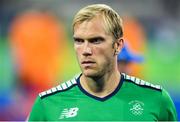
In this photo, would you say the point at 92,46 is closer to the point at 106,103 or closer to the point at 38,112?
the point at 106,103

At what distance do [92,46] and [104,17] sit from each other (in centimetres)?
19

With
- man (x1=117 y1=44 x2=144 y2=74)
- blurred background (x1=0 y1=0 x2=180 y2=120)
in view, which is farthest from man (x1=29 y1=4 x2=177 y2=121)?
blurred background (x1=0 y1=0 x2=180 y2=120)

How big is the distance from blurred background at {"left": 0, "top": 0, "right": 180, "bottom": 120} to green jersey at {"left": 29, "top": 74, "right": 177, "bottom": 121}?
4.73 meters

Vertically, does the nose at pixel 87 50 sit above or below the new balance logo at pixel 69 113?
above

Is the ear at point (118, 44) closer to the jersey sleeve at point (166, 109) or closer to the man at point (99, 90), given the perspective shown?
the man at point (99, 90)

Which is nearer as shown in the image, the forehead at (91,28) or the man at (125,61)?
the forehead at (91,28)

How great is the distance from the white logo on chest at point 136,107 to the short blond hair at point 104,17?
15.5 inches

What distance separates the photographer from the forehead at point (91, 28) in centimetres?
367

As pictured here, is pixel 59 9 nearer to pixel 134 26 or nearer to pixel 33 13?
pixel 33 13

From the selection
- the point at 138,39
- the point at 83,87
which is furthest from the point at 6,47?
the point at 83,87

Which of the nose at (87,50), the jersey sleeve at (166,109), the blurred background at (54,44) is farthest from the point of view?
the blurred background at (54,44)

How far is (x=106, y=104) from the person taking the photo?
149 inches

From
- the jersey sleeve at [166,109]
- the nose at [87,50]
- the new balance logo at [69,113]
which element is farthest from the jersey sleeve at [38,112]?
the jersey sleeve at [166,109]

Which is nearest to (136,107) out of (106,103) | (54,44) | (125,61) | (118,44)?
(106,103)
